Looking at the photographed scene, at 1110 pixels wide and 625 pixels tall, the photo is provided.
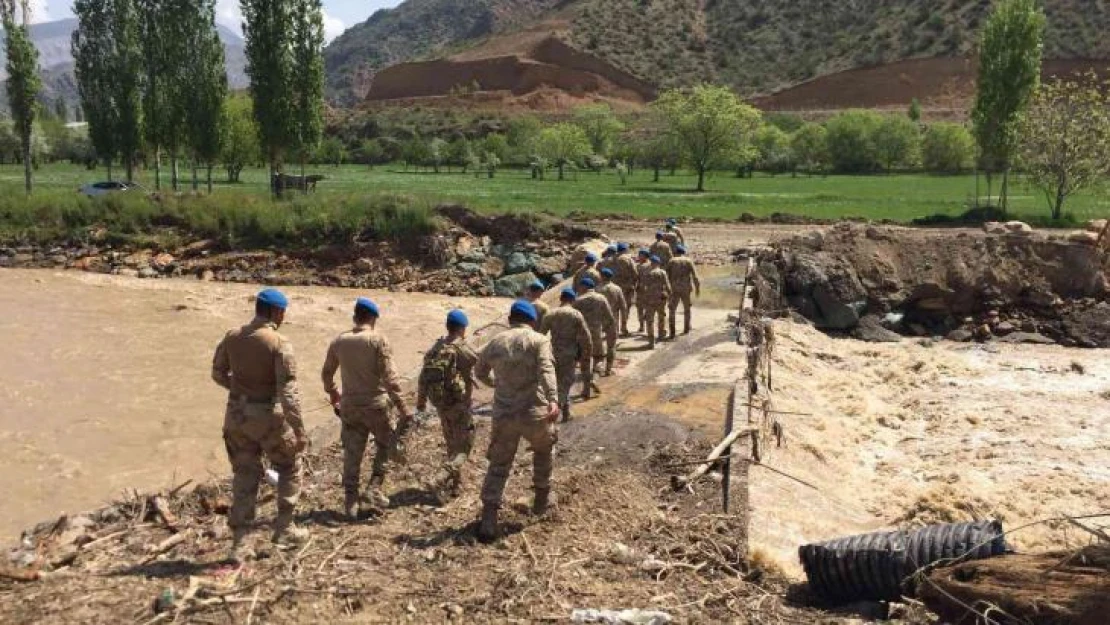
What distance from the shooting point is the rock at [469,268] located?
26469mm

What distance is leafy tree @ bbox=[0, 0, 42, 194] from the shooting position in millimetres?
39500

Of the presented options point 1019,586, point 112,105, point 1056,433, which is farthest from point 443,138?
point 1019,586

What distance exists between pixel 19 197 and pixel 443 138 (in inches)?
2586

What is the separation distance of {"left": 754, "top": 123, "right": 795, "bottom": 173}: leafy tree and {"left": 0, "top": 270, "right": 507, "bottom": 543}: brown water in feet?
176

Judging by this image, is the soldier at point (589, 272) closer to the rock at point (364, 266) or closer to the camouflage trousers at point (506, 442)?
the camouflage trousers at point (506, 442)

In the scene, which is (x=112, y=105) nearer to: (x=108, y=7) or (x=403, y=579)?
(x=108, y=7)

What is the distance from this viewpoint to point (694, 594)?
6.50m

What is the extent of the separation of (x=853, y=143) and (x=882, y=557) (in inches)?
2918

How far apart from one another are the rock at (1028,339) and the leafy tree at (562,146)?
52.1m

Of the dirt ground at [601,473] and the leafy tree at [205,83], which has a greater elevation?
the leafy tree at [205,83]

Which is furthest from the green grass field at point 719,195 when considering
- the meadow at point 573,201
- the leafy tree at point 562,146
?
the leafy tree at point 562,146

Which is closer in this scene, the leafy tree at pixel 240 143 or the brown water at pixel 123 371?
the brown water at pixel 123 371

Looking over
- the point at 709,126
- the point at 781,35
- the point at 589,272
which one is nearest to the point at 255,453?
the point at 589,272

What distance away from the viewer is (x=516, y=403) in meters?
7.67
